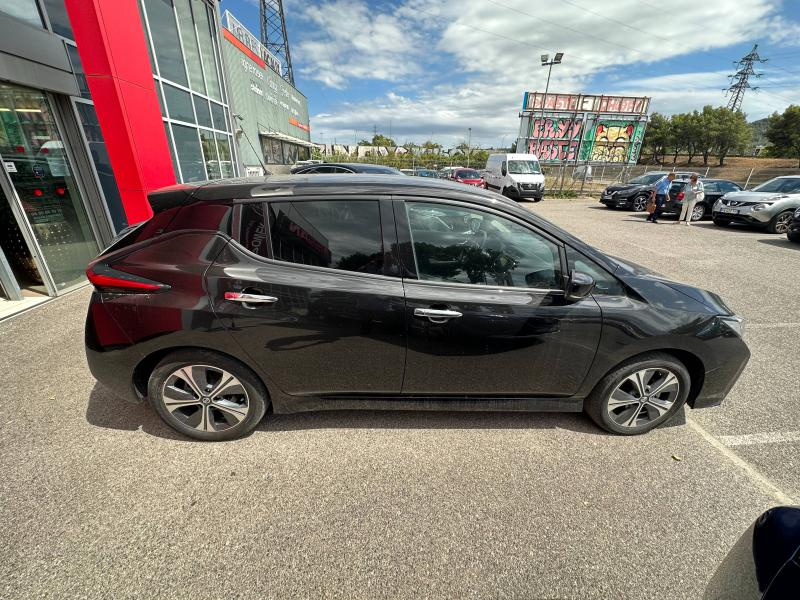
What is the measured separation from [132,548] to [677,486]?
3.08 m

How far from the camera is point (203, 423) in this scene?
2.36 meters

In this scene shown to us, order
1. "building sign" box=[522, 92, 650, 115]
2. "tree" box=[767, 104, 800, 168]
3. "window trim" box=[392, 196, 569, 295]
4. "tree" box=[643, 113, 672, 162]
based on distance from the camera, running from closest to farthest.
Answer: "window trim" box=[392, 196, 569, 295]
"building sign" box=[522, 92, 650, 115]
"tree" box=[767, 104, 800, 168]
"tree" box=[643, 113, 672, 162]

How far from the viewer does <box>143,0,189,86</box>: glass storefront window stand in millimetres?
6883

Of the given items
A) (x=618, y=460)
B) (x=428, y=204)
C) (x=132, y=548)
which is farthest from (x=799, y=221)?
(x=132, y=548)

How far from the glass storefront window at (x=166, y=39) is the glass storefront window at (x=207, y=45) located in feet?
3.93

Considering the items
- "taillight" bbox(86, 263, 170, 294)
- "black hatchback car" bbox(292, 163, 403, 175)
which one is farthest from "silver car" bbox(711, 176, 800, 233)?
"taillight" bbox(86, 263, 170, 294)

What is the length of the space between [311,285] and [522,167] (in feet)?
60.9

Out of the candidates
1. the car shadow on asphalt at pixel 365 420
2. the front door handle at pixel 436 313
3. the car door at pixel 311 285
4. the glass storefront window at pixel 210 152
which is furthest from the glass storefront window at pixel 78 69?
the front door handle at pixel 436 313

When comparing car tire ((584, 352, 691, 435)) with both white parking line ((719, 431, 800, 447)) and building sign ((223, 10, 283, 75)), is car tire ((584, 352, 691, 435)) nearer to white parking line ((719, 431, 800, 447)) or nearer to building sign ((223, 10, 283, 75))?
white parking line ((719, 431, 800, 447))

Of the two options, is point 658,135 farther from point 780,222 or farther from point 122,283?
point 122,283

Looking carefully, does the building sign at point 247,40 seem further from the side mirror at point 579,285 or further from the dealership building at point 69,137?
the side mirror at point 579,285

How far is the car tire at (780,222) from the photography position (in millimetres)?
10264

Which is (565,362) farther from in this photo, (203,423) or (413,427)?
(203,423)

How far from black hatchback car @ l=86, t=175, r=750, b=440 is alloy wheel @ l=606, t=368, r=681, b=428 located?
5 centimetres
